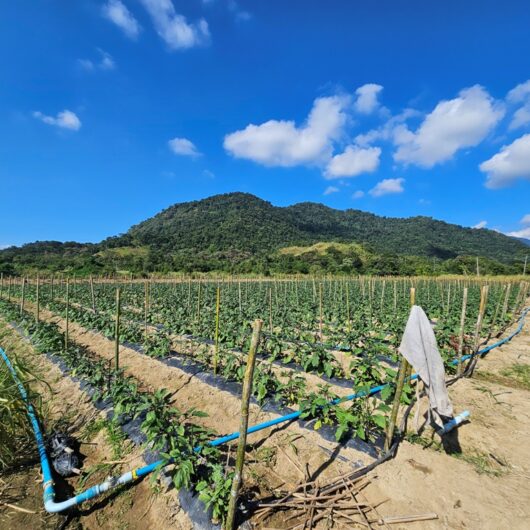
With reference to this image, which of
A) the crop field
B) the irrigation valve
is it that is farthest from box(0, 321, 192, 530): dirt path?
the irrigation valve

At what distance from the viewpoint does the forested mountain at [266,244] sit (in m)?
54.1

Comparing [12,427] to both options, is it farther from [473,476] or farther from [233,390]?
[473,476]

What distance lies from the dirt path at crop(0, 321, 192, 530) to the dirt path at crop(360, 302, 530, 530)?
1.96 meters

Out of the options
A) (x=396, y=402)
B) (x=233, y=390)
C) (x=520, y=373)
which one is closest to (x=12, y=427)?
(x=233, y=390)

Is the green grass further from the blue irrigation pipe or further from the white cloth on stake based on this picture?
the blue irrigation pipe

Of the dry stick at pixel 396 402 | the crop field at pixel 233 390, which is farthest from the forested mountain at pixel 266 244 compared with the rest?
the dry stick at pixel 396 402

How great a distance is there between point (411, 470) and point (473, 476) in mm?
609

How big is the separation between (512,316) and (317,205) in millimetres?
166338

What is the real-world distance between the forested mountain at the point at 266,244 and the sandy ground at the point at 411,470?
Answer: 45.1m

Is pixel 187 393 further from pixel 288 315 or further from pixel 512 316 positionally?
pixel 512 316

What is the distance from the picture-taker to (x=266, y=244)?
95812 millimetres

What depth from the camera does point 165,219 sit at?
13562 centimetres

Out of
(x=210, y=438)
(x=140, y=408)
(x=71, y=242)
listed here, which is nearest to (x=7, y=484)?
(x=140, y=408)

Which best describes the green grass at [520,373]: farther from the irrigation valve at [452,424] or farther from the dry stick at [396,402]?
the dry stick at [396,402]
